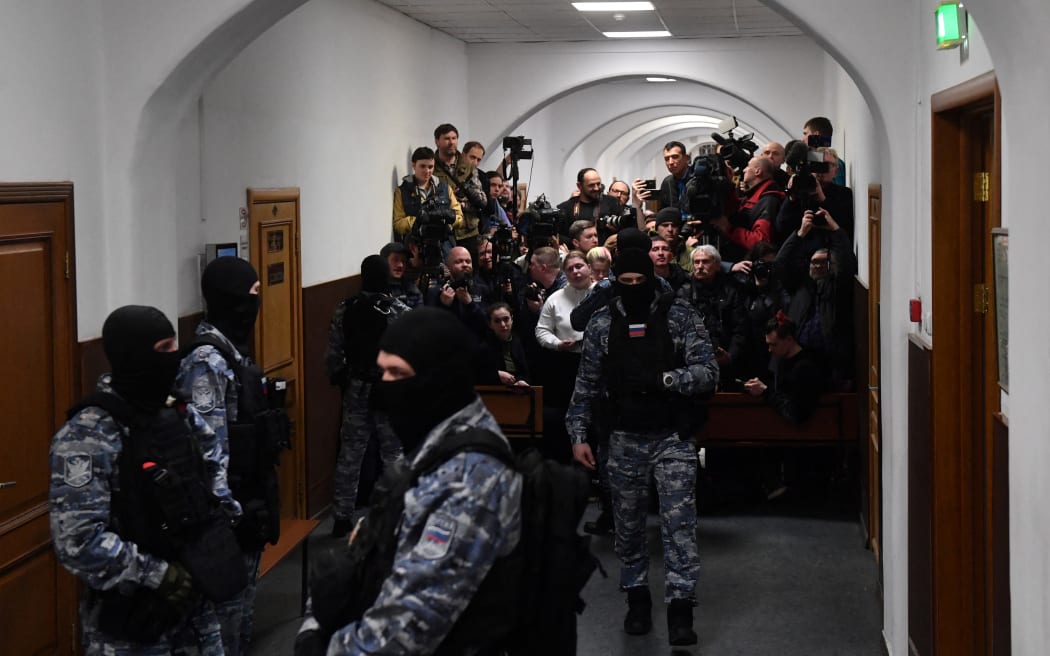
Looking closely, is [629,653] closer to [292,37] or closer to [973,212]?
[973,212]

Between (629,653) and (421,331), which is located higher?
(421,331)

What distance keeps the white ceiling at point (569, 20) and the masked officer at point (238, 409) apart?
5.23 meters

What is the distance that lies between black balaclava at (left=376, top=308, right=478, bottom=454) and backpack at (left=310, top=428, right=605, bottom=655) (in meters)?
0.09

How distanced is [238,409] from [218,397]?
0.19m

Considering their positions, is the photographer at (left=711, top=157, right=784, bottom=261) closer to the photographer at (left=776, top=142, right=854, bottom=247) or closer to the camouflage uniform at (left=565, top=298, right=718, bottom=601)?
the photographer at (left=776, top=142, right=854, bottom=247)

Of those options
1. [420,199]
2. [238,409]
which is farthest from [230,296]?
[420,199]

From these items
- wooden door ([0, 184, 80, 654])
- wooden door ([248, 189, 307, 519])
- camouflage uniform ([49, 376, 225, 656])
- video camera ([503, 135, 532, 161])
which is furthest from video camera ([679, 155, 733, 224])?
camouflage uniform ([49, 376, 225, 656])

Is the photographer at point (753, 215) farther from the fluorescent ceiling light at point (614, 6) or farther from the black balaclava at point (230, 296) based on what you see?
the black balaclava at point (230, 296)

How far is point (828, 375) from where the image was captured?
7555 millimetres

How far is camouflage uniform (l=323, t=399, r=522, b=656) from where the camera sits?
95.1 inches

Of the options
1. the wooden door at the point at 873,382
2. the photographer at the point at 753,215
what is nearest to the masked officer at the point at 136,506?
the wooden door at the point at 873,382

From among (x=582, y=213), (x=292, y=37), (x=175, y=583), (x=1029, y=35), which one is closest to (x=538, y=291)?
(x=292, y=37)

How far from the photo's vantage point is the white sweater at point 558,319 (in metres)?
7.60

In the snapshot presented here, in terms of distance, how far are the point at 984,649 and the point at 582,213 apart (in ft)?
22.7
